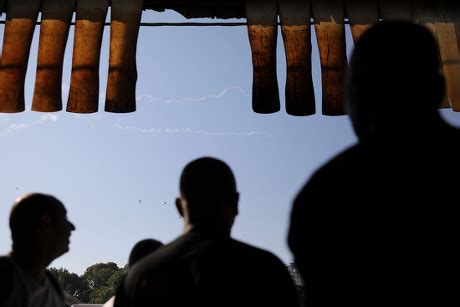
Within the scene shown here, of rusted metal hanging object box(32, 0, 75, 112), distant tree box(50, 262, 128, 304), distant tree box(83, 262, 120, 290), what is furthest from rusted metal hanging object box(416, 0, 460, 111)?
distant tree box(83, 262, 120, 290)

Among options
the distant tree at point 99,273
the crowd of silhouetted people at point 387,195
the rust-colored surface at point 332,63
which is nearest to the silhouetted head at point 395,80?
the crowd of silhouetted people at point 387,195

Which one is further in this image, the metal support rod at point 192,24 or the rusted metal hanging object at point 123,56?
the metal support rod at point 192,24

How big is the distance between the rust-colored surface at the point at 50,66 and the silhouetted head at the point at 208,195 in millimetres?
4632

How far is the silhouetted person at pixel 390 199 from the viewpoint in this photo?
143 centimetres

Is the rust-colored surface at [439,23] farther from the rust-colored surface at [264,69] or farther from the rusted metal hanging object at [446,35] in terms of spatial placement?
the rust-colored surface at [264,69]

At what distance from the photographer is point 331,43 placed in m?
7.12

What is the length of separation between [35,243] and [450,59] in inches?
224

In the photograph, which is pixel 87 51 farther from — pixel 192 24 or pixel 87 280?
pixel 87 280

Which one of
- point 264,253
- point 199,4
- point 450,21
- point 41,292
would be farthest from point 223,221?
point 450,21

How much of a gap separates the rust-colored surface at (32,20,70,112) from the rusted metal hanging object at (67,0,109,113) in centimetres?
15

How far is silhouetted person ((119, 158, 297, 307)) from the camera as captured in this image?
2.11 metres

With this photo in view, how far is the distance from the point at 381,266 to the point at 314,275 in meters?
0.18

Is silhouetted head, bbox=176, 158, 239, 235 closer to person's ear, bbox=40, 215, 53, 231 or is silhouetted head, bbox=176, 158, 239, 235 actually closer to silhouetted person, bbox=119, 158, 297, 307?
silhouetted person, bbox=119, 158, 297, 307

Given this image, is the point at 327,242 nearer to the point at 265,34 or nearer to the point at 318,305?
the point at 318,305
